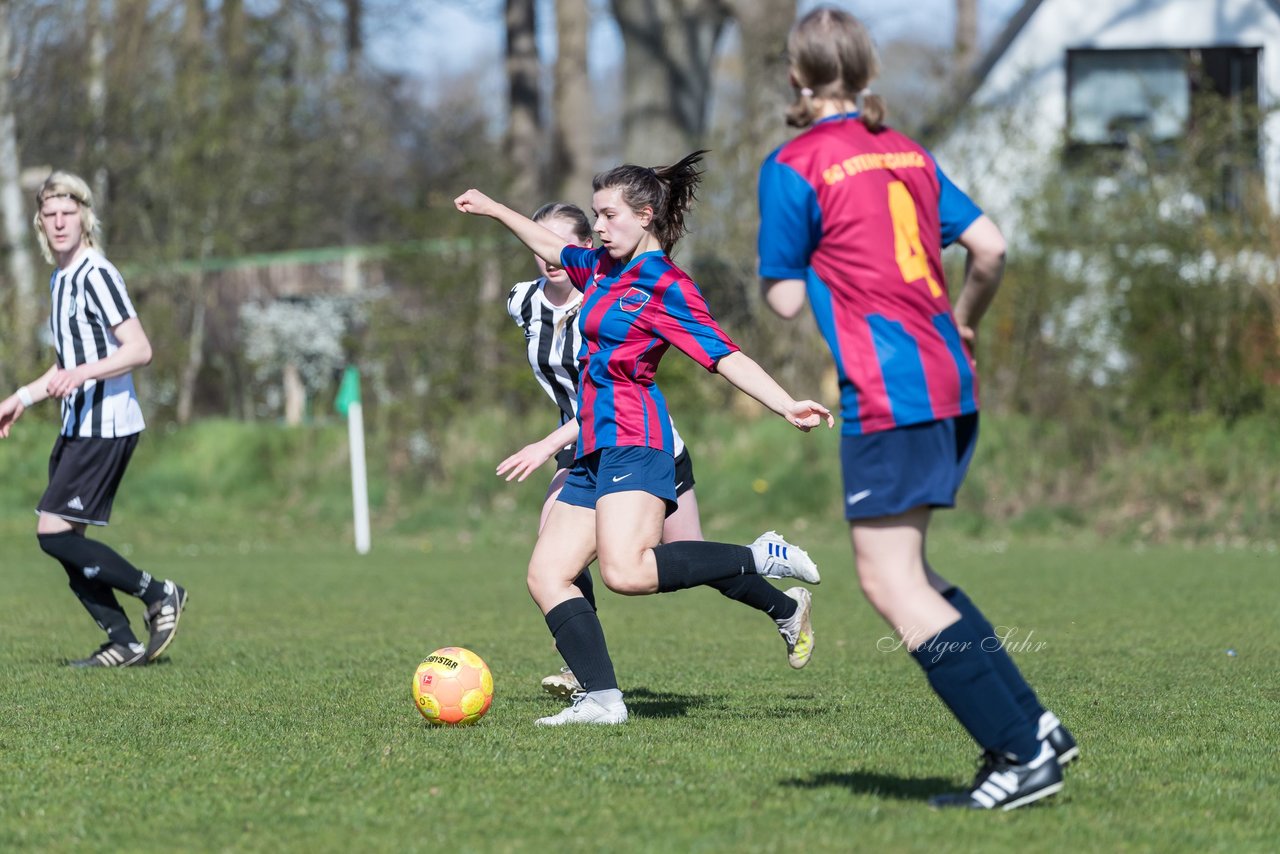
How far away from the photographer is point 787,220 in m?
3.86

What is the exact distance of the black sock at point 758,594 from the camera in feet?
18.7

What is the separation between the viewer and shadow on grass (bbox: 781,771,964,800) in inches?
167

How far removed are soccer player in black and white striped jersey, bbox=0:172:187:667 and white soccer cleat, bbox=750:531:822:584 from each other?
2.95 meters

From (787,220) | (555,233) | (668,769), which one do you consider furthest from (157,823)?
(555,233)

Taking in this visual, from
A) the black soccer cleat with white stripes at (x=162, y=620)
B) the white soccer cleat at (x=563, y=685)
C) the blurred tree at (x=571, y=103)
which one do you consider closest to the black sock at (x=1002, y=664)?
the white soccer cleat at (x=563, y=685)

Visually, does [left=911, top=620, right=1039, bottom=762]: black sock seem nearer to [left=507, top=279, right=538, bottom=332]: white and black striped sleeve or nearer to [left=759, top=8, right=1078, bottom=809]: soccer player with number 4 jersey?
[left=759, top=8, right=1078, bottom=809]: soccer player with number 4 jersey

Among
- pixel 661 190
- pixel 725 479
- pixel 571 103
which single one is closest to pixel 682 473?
pixel 661 190

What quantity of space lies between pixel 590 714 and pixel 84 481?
291cm

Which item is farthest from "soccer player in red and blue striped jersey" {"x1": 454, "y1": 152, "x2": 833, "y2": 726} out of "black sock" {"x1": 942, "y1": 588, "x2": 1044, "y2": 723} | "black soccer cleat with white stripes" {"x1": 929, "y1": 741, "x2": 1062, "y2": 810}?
"black soccer cleat with white stripes" {"x1": 929, "y1": 741, "x2": 1062, "y2": 810}

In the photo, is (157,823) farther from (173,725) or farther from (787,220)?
(787,220)

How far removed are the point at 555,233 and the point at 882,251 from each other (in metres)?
2.21

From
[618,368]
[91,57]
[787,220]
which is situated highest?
[91,57]

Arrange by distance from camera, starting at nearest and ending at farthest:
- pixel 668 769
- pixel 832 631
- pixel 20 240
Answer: pixel 668 769 < pixel 832 631 < pixel 20 240

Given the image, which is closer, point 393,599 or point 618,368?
point 618,368
